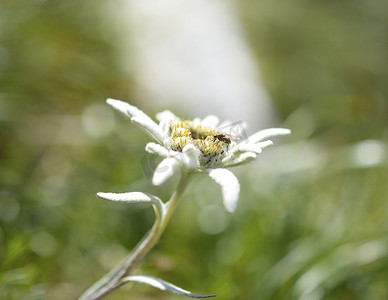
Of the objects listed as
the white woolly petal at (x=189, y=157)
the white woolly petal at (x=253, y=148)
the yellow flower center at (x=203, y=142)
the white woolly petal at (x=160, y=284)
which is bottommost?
the white woolly petal at (x=160, y=284)

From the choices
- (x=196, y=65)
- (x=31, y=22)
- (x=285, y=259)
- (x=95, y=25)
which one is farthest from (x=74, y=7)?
(x=285, y=259)

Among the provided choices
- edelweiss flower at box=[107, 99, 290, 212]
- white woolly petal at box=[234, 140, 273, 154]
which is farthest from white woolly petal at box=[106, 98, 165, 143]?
white woolly petal at box=[234, 140, 273, 154]

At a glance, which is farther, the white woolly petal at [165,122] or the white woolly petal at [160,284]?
the white woolly petal at [165,122]

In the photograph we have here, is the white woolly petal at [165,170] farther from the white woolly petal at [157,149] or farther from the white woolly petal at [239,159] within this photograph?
the white woolly petal at [239,159]

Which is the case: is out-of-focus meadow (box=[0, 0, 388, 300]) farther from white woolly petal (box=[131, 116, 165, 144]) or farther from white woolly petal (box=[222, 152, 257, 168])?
white woolly petal (box=[222, 152, 257, 168])

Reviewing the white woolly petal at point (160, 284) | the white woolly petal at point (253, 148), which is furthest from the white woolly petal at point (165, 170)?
the white woolly petal at point (160, 284)

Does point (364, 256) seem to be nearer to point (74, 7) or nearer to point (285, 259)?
point (285, 259)

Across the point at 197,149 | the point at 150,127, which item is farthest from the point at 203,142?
the point at 150,127

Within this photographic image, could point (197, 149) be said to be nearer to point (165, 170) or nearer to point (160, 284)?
point (165, 170)
